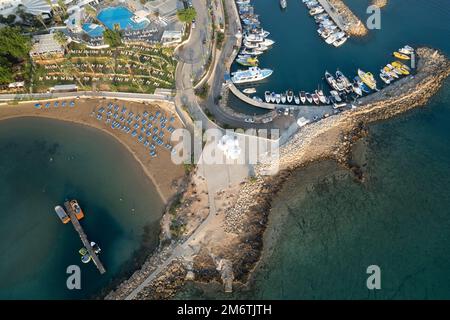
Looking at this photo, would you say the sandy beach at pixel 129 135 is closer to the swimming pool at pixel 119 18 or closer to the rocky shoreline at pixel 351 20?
the swimming pool at pixel 119 18

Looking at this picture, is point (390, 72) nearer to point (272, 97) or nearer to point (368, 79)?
point (368, 79)

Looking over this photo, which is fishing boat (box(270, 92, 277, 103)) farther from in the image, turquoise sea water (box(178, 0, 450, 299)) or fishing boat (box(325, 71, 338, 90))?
fishing boat (box(325, 71, 338, 90))

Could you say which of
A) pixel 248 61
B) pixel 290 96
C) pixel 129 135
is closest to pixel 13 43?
pixel 129 135

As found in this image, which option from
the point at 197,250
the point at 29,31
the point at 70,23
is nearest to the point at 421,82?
the point at 197,250

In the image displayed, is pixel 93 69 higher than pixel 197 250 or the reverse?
higher
